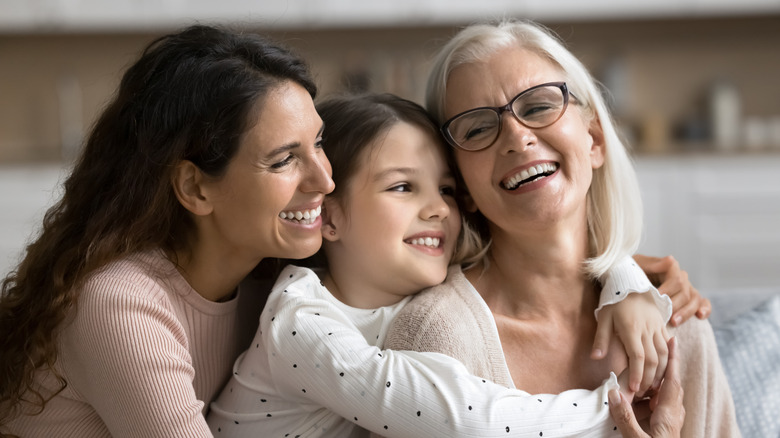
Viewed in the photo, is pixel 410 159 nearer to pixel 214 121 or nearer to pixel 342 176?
pixel 342 176

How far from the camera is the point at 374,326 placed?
1536 millimetres

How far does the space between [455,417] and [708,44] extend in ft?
14.6

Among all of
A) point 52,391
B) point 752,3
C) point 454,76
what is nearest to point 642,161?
point 752,3

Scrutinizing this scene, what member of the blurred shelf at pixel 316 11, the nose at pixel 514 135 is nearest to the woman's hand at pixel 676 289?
the nose at pixel 514 135

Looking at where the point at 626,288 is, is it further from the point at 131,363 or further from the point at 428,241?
the point at 131,363

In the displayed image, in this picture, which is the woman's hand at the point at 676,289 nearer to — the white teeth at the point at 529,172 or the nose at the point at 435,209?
the white teeth at the point at 529,172

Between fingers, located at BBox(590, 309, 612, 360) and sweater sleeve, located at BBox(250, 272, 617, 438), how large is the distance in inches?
5.3

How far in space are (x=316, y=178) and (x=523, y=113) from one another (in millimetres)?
420

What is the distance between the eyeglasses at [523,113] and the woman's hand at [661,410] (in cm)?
50

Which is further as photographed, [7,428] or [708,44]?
[708,44]

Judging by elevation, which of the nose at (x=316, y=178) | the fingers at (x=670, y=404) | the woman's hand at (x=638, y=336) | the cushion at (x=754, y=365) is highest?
the nose at (x=316, y=178)

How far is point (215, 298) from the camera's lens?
1.58 m

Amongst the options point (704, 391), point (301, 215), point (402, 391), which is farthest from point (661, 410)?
point (301, 215)

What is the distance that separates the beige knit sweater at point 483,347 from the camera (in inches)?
57.2
